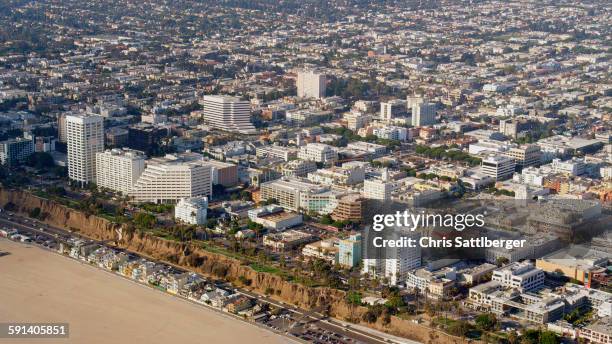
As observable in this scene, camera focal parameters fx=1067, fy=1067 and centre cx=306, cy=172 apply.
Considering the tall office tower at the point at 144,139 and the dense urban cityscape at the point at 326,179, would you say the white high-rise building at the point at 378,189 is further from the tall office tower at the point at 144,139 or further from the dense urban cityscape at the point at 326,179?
the tall office tower at the point at 144,139

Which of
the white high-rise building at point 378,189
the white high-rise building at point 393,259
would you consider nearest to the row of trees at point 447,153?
the white high-rise building at point 378,189

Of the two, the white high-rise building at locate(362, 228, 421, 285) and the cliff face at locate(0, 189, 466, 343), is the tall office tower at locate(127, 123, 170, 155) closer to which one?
the cliff face at locate(0, 189, 466, 343)

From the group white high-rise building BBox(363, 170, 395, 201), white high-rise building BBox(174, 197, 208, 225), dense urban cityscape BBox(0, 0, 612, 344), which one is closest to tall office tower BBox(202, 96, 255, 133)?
dense urban cityscape BBox(0, 0, 612, 344)

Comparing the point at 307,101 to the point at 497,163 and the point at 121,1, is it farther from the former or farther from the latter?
the point at 121,1

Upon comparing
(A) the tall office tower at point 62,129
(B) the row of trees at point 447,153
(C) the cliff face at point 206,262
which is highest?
(A) the tall office tower at point 62,129

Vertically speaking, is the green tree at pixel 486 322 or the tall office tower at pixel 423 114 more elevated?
the tall office tower at pixel 423 114

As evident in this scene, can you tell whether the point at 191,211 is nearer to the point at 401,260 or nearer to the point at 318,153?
the point at 401,260

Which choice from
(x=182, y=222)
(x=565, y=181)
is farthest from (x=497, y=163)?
(x=182, y=222)
